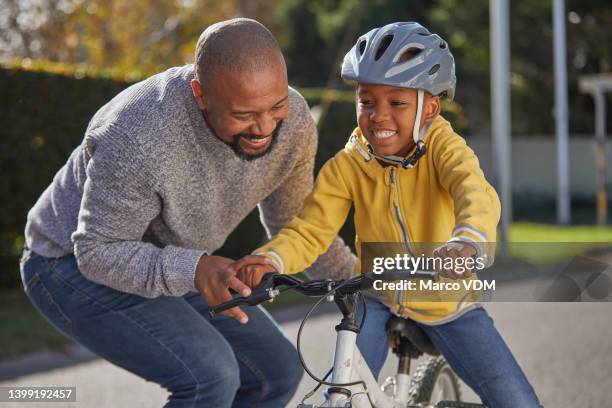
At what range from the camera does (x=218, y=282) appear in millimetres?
2482

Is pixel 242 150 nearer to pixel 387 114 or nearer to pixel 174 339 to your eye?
pixel 387 114

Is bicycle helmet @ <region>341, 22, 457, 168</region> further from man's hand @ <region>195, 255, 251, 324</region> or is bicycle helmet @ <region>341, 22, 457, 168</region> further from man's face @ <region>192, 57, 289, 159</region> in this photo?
man's hand @ <region>195, 255, 251, 324</region>

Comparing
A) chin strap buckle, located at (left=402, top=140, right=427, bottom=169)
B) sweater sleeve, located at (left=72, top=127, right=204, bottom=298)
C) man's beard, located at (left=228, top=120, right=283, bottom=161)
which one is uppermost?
man's beard, located at (left=228, top=120, right=283, bottom=161)

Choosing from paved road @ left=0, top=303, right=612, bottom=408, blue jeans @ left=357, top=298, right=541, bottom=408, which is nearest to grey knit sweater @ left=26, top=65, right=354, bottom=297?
blue jeans @ left=357, top=298, right=541, bottom=408

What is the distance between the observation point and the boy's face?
8.79 ft

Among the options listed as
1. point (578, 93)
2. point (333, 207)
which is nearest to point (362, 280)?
point (333, 207)

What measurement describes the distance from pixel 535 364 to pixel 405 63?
4.31 metres

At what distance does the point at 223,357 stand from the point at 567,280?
111 centimetres

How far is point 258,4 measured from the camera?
2397 cm

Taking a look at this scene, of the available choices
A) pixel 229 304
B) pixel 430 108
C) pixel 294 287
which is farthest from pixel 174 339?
pixel 430 108

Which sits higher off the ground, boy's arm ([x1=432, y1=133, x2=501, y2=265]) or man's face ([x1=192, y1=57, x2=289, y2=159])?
man's face ([x1=192, y1=57, x2=289, y2=159])

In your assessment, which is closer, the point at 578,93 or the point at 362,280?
the point at 362,280

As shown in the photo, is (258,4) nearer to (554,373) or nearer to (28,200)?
(28,200)

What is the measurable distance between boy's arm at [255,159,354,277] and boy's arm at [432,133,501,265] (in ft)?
1.12
